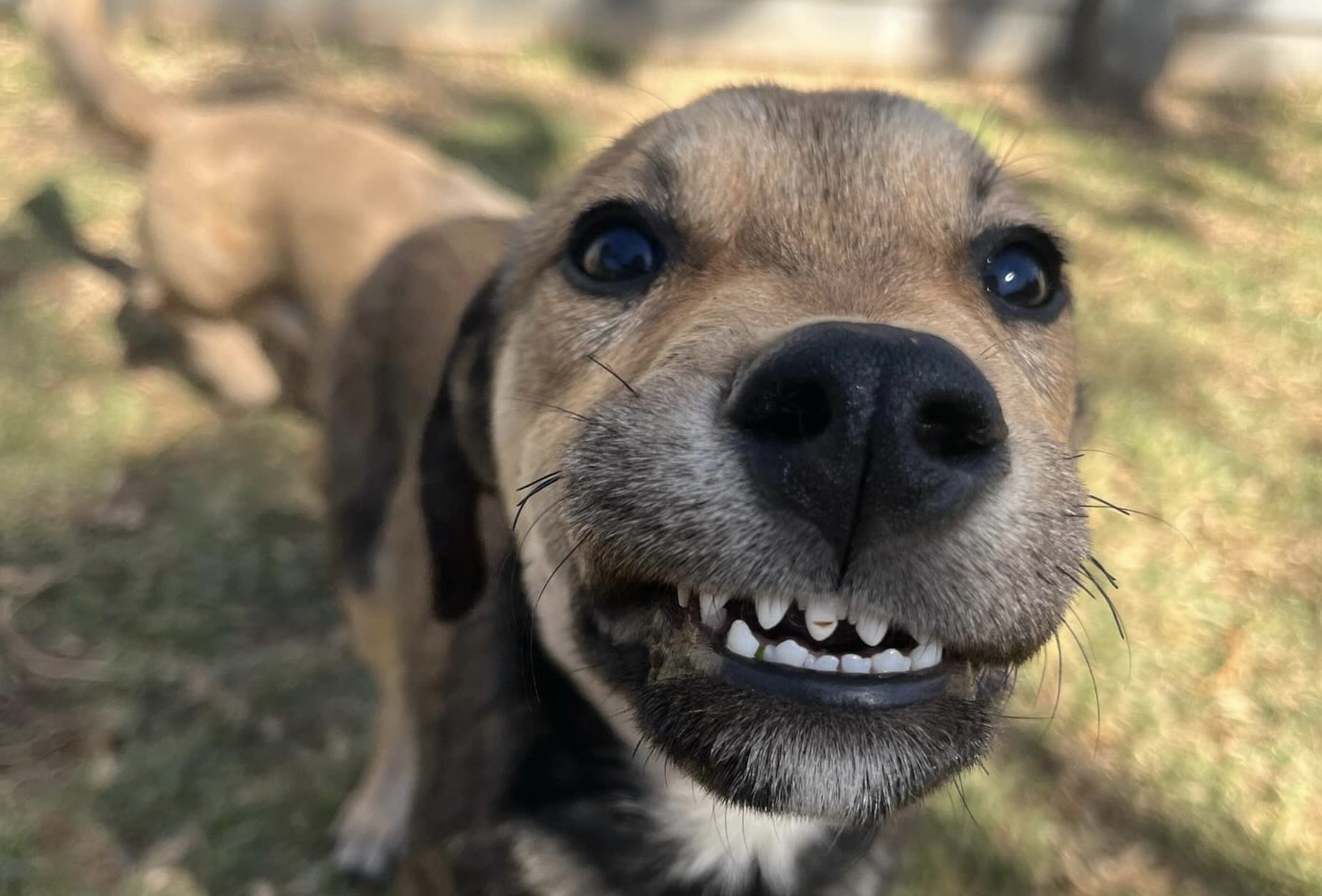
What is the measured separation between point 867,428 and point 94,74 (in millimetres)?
3984

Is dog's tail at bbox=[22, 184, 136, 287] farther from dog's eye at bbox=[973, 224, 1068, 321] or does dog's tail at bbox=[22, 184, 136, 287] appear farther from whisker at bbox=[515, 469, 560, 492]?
dog's eye at bbox=[973, 224, 1068, 321]

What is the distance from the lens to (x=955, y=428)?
1261mm

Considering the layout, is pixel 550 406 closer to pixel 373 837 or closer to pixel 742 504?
pixel 742 504

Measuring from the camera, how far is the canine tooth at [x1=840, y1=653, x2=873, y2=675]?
1.42m

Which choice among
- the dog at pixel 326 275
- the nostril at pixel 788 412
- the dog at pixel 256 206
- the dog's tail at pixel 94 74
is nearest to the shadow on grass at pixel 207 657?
the dog at pixel 326 275

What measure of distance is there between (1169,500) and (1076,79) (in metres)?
4.76

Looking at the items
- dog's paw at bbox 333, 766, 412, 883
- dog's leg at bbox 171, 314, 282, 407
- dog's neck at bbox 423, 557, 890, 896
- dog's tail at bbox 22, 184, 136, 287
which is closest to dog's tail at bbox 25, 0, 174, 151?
dog's leg at bbox 171, 314, 282, 407

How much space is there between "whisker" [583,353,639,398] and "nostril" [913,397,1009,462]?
46 cm

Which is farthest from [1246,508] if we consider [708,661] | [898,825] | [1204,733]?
[708,661]

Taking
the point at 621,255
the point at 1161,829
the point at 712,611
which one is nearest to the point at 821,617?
the point at 712,611

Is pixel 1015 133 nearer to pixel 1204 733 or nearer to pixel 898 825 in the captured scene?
pixel 1204 733

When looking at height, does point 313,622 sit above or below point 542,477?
below

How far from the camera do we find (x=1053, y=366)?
1.98 m

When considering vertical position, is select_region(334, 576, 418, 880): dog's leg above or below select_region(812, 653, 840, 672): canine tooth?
below
